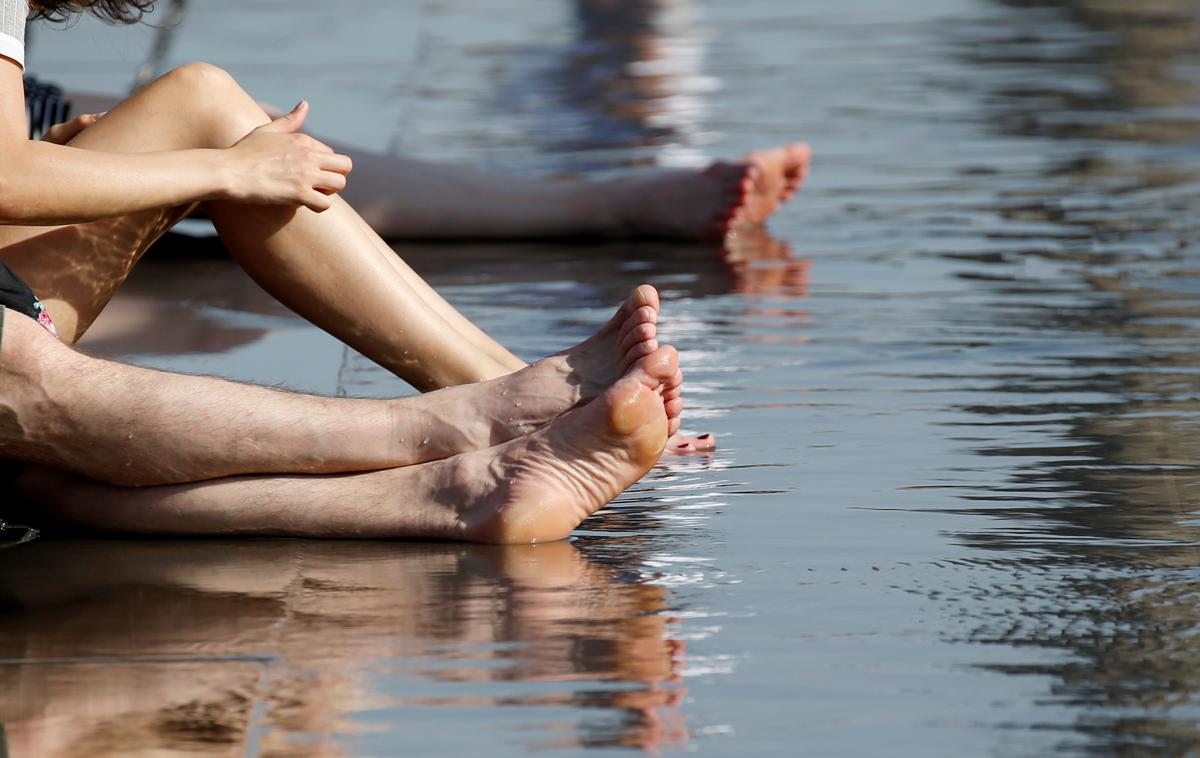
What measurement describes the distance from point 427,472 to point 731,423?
0.80 m

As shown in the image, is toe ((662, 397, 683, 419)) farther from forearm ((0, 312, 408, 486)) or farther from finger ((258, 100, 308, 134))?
finger ((258, 100, 308, 134))

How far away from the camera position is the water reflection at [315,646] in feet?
6.61

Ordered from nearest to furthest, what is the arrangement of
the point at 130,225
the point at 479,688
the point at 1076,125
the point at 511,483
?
the point at 479,688
the point at 511,483
the point at 130,225
the point at 1076,125

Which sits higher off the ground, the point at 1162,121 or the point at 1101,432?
the point at 1162,121

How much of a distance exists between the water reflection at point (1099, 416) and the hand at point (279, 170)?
997 millimetres

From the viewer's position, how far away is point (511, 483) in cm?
271

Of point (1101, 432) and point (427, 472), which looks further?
point (1101, 432)

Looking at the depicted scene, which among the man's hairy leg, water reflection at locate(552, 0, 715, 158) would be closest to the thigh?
the man's hairy leg

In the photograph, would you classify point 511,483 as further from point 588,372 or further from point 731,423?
point 731,423

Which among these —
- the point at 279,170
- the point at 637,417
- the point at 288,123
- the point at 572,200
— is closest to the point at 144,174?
the point at 279,170

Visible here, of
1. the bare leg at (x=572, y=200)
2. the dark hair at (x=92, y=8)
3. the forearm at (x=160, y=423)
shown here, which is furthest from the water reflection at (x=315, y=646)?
the bare leg at (x=572, y=200)

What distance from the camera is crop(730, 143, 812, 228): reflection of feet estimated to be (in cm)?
505

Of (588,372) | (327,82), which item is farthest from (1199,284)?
(327,82)

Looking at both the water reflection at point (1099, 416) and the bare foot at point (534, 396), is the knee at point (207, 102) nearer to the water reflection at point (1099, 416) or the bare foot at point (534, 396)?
the bare foot at point (534, 396)
